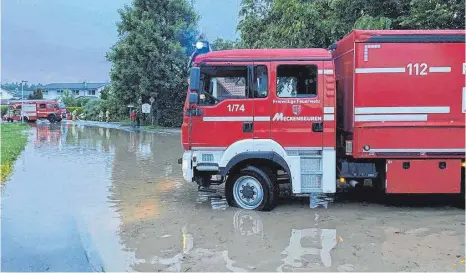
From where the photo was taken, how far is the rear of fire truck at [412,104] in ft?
24.9

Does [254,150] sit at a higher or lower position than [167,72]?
lower

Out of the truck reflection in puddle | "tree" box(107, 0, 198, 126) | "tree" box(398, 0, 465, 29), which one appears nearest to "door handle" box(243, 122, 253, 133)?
the truck reflection in puddle

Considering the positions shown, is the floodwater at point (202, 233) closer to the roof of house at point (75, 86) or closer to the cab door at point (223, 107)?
the cab door at point (223, 107)

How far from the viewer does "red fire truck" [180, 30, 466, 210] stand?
7605mm

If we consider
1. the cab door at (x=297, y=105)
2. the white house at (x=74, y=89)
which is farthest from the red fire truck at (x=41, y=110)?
the white house at (x=74, y=89)

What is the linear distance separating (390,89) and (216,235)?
3582 mm

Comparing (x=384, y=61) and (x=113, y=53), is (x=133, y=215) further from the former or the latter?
(x=113, y=53)

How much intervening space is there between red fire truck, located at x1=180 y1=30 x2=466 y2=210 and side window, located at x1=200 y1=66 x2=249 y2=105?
16 mm

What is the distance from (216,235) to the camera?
21.7 feet

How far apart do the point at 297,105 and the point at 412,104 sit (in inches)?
71.6

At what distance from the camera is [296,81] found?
304 inches

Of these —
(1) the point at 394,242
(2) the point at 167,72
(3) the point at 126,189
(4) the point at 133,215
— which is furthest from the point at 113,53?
(1) the point at 394,242

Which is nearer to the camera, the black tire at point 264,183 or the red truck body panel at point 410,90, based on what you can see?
the red truck body panel at point 410,90

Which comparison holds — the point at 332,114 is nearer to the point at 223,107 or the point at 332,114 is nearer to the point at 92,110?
the point at 223,107
